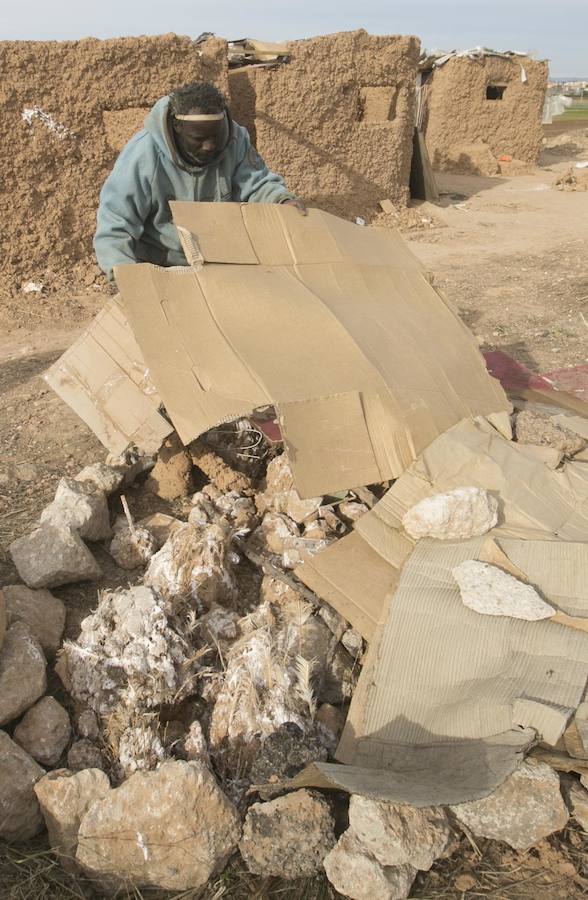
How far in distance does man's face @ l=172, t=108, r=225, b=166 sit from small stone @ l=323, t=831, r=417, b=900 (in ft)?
9.45

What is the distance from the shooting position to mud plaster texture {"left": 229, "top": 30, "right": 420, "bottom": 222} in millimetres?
7602

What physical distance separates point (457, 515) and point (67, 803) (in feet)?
4.49

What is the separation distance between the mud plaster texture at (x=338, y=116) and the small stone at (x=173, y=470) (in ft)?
19.5

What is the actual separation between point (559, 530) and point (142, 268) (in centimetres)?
175

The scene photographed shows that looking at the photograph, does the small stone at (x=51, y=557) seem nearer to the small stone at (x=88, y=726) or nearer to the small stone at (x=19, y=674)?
the small stone at (x=19, y=674)

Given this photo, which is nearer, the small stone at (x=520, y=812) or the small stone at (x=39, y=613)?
the small stone at (x=520, y=812)

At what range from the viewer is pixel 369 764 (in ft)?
5.81

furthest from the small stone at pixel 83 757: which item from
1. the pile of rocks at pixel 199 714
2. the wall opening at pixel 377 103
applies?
the wall opening at pixel 377 103

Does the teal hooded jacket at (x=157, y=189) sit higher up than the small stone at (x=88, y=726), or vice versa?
the teal hooded jacket at (x=157, y=189)

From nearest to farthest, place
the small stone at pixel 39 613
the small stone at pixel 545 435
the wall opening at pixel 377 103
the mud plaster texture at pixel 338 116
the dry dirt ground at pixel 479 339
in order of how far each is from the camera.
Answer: the dry dirt ground at pixel 479 339, the small stone at pixel 39 613, the small stone at pixel 545 435, the mud plaster texture at pixel 338 116, the wall opening at pixel 377 103

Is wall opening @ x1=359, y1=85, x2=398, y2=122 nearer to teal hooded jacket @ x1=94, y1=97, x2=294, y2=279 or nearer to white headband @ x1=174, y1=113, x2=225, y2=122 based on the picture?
teal hooded jacket @ x1=94, y1=97, x2=294, y2=279

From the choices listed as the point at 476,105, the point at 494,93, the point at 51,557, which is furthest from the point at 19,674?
the point at 494,93


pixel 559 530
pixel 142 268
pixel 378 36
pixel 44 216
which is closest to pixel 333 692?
pixel 559 530

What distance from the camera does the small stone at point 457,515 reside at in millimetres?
2186
